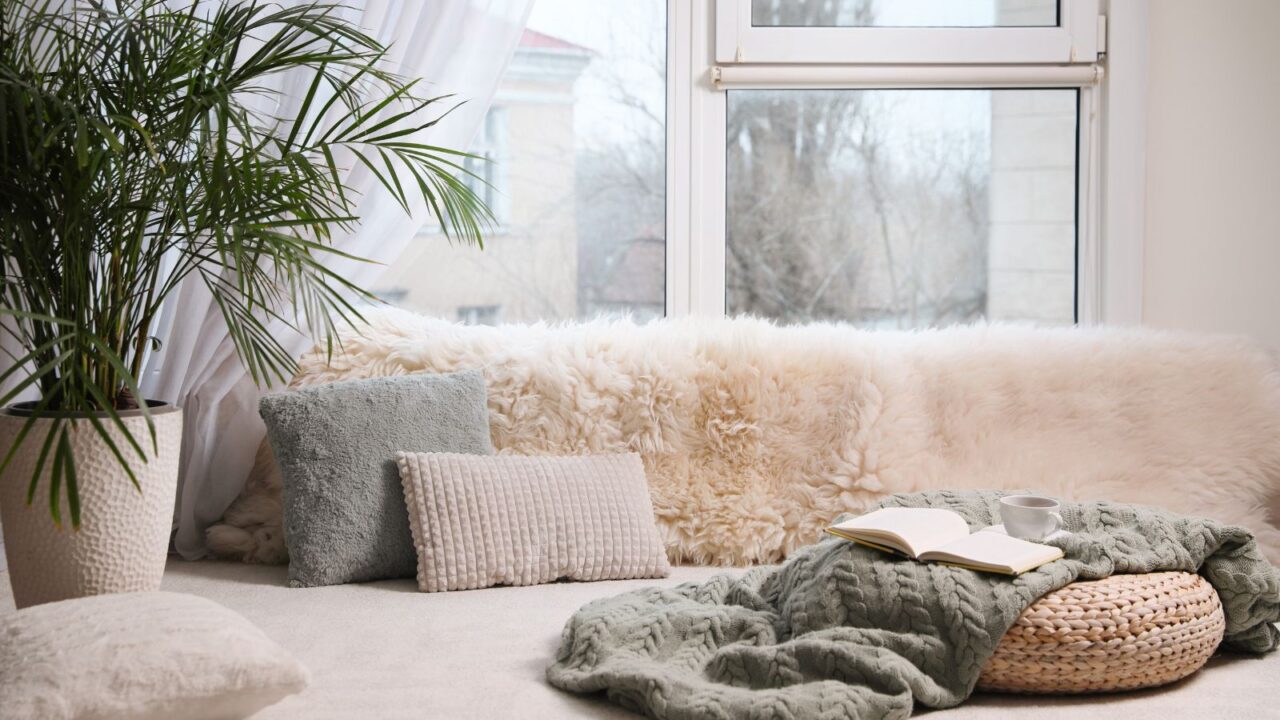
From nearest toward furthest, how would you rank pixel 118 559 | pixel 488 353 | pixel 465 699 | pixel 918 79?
pixel 465 699, pixel 118 559, pixel 488 353, pixel 918 79

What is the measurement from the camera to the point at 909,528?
5.41 feet

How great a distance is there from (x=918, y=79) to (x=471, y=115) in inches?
45.1

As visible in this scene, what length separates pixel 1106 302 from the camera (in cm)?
280

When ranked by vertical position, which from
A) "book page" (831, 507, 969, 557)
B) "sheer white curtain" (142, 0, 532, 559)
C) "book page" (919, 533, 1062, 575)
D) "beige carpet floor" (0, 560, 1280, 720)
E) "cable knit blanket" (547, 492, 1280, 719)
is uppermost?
"sheer white curtain" (142, 0, 532, 559)

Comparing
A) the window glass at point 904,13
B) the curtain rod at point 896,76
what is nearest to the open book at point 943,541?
the curtain rod at point 896,76

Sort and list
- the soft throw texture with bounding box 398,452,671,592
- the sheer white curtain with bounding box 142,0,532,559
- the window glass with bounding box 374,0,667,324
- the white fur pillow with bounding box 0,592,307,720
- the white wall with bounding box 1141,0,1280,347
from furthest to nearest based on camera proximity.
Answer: the window glass with bounding box 374,0,667,324 → the white wall with bounding box 1141,0,1280,347 → the sheer white curtain with bounding box 142,0,532,559 → the soft throw texture with bounding box 398,452,671,592 → the white fur pillow with bounding box 0,592,307,720

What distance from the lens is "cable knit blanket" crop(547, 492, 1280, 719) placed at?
144 cm

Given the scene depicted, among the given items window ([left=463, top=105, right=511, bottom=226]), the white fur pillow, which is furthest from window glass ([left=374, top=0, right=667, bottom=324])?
the white fur pillow

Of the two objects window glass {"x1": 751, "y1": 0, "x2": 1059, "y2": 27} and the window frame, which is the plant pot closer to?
the window frame

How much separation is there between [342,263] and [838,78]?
1.31 metres

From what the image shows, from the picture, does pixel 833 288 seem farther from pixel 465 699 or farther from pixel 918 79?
pixel 465 699

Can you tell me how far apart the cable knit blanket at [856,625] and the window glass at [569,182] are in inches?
47.4

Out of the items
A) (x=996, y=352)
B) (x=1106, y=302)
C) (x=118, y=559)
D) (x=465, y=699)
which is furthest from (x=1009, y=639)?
(x=1106, y=302)

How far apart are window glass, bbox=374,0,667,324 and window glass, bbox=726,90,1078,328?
0.23 metres
